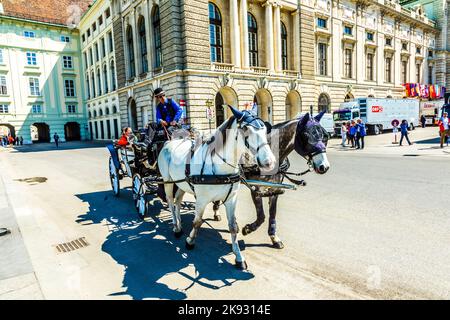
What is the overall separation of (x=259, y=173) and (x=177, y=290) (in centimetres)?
221

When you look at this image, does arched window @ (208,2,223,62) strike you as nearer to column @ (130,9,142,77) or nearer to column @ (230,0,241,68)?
column @ (230,0,241,68)

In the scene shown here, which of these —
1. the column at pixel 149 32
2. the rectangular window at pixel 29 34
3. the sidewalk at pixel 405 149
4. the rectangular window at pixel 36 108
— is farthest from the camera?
the rectangular window at pixel 36 108

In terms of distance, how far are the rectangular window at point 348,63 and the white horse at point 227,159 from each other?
121ft

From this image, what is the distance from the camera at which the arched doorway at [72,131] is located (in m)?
48.1

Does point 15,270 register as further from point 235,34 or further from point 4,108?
point 4,108

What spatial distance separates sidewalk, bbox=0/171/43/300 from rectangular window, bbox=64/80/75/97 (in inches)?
1862

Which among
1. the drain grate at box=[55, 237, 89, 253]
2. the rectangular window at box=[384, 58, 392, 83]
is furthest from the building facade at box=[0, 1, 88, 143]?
the rectangular window at box=[384, 58, 392, 83]

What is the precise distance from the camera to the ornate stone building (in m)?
23.1

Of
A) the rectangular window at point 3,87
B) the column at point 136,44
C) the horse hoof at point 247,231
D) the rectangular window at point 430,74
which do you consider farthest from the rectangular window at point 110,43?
the rectangular window at point 430,74

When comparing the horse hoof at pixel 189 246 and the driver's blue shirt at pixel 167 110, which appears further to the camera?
the driver's blue shirt at pixel 167 110

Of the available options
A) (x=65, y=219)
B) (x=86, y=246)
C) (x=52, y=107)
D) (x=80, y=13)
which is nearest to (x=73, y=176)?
(x=65, y=219)

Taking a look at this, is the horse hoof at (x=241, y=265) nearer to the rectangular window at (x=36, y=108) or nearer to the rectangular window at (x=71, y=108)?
the rectangular window at (x=36, y=108)
